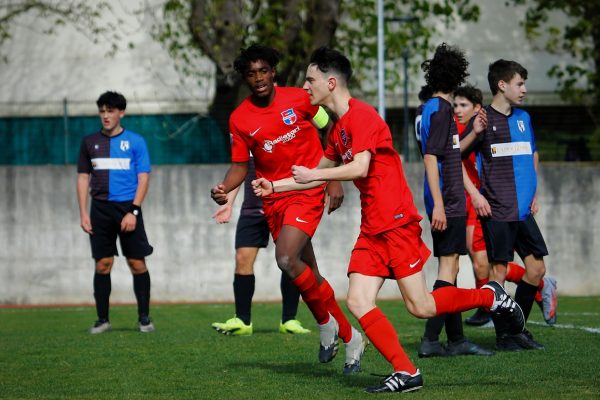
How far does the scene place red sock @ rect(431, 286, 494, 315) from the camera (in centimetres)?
683

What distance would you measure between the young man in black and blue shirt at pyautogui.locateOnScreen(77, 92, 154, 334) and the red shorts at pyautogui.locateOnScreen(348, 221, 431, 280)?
4615 mm

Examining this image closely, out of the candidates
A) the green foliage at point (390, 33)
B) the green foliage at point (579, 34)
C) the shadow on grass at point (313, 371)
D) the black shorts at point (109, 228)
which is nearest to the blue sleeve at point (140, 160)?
the black shorts at point (109, 228)

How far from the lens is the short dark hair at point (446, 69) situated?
8016 mm

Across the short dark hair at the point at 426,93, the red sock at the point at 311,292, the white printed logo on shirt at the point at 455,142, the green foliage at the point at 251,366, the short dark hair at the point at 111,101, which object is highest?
the short dark hair at the point at 111,101

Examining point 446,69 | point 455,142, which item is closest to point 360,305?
point 455,142

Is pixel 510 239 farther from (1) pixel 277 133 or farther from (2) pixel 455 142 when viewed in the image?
(1) pixel 277 133

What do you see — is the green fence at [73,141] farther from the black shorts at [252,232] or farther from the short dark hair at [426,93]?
the short dark hair at [426,93]

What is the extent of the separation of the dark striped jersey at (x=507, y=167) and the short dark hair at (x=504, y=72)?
0.84 feet

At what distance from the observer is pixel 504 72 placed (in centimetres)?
851

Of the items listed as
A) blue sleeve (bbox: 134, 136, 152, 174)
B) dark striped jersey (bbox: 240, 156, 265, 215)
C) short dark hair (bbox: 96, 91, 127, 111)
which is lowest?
dark striped jersey (bbox: 240, 156, 265, 215)

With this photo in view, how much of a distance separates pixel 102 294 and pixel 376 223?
499cm

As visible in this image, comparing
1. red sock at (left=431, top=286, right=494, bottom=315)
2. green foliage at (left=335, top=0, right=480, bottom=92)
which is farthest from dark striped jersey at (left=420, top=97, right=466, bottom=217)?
green foliage at (left=335, top=0, right=480, bottom=92)

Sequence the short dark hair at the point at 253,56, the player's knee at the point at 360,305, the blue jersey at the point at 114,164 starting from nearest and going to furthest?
the player's knee at the point at 360,305 < the short dark hair at the point at 253,56 < the blue jersey at the point at 114,164

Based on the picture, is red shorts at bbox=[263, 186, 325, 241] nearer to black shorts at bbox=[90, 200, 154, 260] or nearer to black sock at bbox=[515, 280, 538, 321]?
black sock at bbox=[515, 280, 538, 321]
